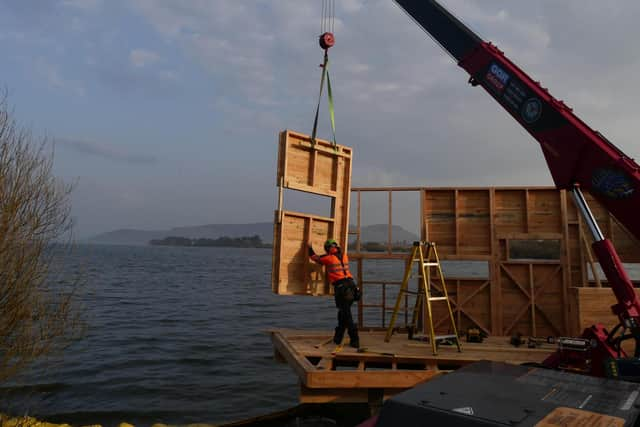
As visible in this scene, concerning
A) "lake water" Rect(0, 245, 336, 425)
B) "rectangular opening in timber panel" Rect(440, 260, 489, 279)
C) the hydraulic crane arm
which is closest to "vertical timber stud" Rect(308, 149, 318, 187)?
the hydraulic crane arm

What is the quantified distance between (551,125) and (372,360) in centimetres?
537

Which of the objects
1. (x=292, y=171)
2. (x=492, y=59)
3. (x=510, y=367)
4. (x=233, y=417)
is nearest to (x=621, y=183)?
(x=492, y=59)

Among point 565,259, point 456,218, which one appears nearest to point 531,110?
point 456,218

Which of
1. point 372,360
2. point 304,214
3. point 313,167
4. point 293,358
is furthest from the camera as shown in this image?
point 313,167

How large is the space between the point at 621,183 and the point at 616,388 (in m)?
4.29

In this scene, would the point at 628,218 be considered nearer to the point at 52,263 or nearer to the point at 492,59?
the point at 492,59

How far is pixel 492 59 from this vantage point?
8203 mm

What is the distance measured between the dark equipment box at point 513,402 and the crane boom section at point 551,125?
4.06 meters

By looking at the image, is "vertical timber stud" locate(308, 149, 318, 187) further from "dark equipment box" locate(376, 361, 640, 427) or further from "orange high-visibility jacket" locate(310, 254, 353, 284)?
"dark equipment box" locate(376, 361, 640, 427)

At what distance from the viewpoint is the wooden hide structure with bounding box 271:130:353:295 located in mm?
9352

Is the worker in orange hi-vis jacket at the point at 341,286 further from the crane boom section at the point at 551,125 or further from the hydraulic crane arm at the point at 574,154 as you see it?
the crane boom section at the point at 551,125

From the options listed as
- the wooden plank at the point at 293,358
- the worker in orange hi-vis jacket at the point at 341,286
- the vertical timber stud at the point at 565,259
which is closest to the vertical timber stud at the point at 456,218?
the vertical timber stud at the point at 565,259

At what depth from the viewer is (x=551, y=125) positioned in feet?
24.3

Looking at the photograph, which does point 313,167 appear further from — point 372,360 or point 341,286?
point 372,360
